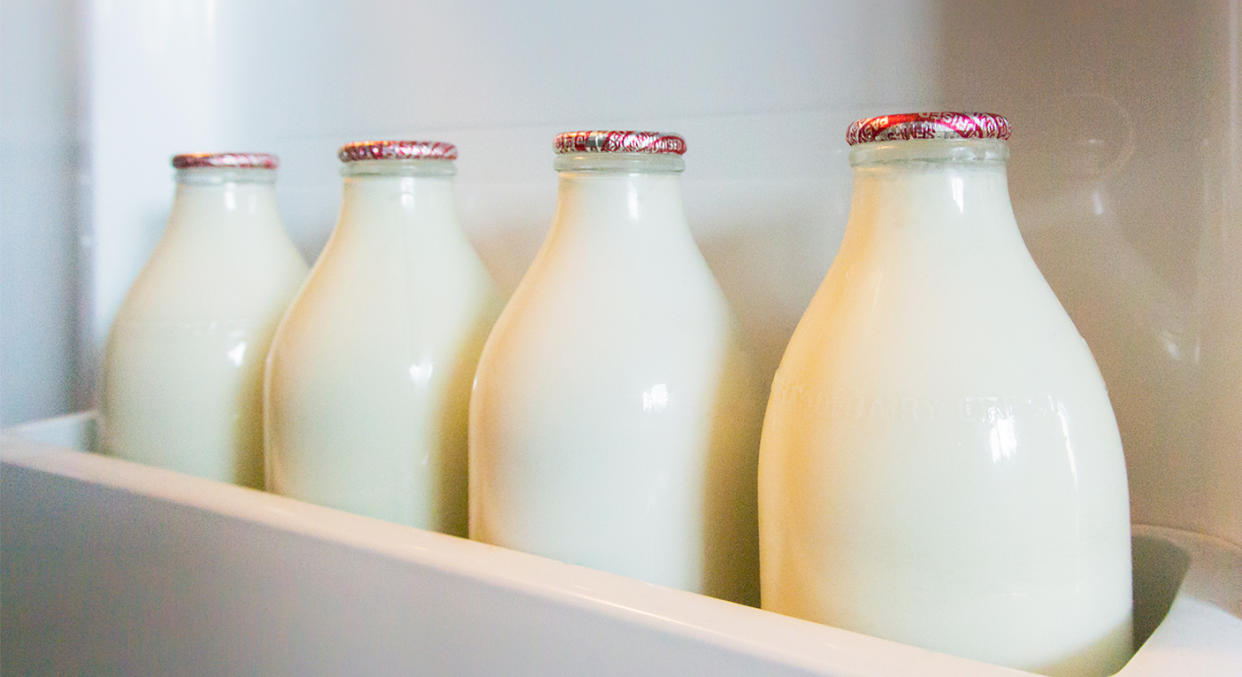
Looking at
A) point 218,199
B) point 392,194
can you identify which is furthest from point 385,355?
point 218,199

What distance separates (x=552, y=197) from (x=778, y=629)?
12.8 inches

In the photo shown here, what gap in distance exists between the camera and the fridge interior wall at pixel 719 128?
364mm

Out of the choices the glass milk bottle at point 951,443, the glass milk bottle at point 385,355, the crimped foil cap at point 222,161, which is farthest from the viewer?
the crimped foil cap at point 222,161

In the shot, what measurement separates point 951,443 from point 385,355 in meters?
0.25

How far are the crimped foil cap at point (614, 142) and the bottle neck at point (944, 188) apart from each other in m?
0.09

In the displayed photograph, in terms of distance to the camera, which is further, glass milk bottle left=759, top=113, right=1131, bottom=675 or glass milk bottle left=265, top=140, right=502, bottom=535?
glass milk bottle left=265, top=140, right=502, bottom=535

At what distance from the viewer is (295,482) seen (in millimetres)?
439


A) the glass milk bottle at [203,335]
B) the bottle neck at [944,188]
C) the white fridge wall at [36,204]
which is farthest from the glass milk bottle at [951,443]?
the white fridge wall at [36,204]

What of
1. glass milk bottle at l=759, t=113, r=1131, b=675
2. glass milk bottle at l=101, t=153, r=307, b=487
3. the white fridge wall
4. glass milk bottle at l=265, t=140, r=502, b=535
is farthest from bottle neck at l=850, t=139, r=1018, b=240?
the white fridge wall

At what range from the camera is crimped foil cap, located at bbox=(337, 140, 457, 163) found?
439 mm

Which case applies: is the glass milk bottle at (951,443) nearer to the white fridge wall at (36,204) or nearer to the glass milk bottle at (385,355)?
the glass milk bottle at (385,355)

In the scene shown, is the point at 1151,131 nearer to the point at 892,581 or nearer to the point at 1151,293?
the point at 1151,293

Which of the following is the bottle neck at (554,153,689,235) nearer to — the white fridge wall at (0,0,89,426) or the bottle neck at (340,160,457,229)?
the bottle neck at (340,160,457,229)

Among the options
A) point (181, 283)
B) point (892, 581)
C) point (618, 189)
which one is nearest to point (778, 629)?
point (892, 581)
